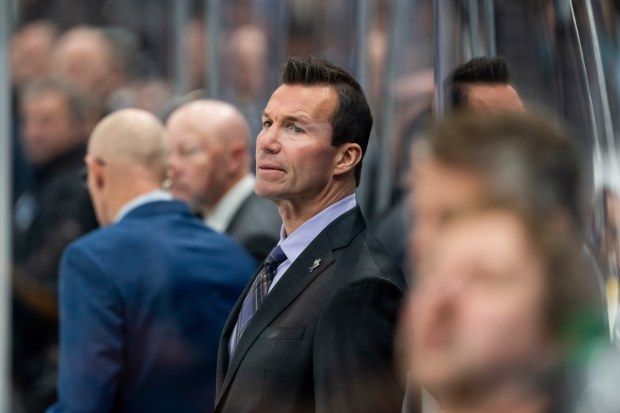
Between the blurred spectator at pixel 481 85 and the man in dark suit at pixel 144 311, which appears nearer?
the blurred spectator at pixel 481 85

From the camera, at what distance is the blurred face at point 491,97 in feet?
5.33

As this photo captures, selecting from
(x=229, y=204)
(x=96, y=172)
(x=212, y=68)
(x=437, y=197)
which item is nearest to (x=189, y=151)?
(x=229, y=204)

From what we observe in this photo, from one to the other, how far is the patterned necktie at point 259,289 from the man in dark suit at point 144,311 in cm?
58

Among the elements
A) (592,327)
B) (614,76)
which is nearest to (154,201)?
(614,76)

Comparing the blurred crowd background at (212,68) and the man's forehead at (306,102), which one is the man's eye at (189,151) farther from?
the man's forehead at (306,102)

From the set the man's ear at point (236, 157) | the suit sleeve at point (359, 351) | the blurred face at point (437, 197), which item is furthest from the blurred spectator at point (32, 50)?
the blurred face at point (437, 197)

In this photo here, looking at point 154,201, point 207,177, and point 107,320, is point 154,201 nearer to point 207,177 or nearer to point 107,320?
point 107,320

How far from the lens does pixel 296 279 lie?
2248 millimetres

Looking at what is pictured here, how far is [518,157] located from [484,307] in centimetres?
12

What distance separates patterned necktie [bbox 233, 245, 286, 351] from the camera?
2312 mm

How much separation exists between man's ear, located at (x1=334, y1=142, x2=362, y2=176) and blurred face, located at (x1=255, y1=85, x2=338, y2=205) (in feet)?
0.03

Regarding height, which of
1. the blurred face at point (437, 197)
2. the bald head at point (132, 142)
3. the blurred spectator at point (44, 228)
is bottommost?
the blurred spectator at point (44, 228)

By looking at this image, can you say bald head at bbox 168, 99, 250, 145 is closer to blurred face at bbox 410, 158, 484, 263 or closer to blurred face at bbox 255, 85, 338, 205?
blurred face at bbox 255, 85, 338, 205

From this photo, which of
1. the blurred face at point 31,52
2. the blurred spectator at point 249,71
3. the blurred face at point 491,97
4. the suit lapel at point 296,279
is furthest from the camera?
the blurred spectator at point 249,71
